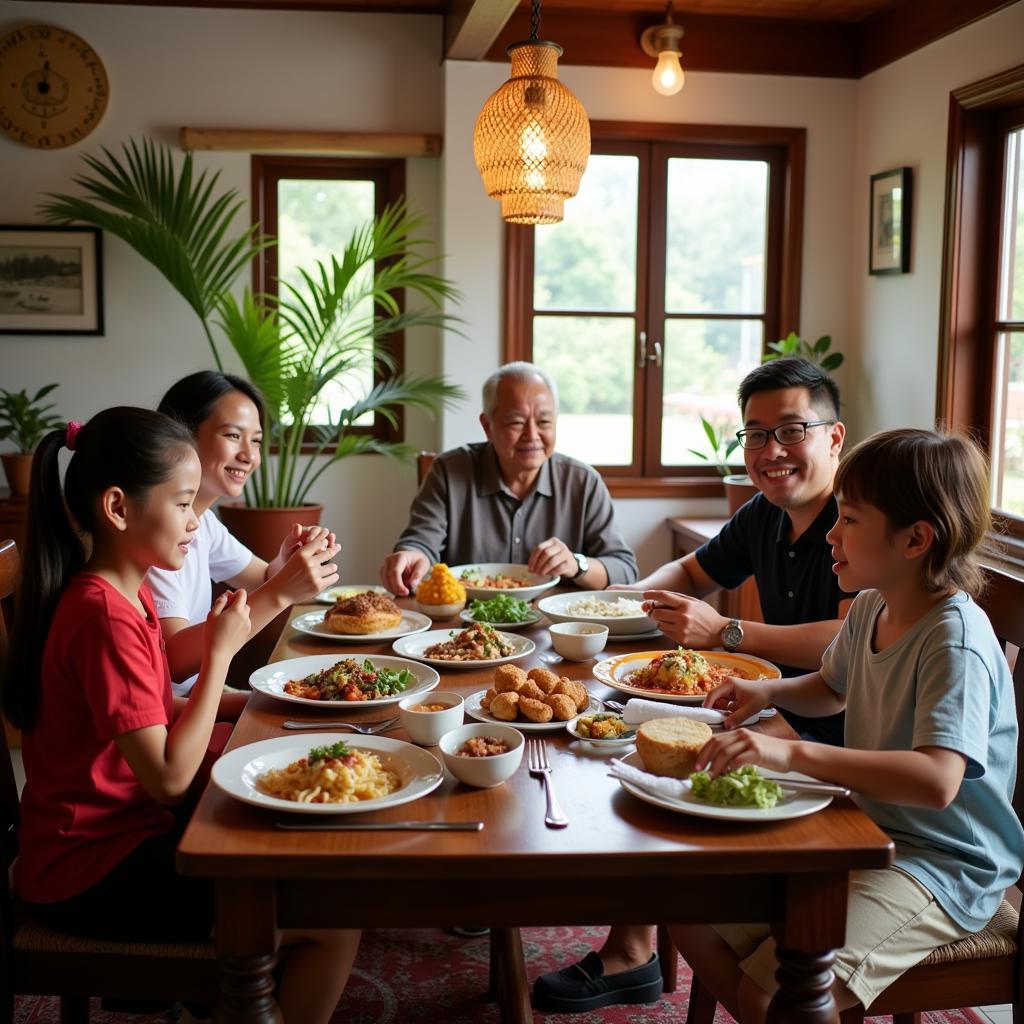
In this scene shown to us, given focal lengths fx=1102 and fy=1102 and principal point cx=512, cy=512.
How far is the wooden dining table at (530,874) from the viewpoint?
122cm

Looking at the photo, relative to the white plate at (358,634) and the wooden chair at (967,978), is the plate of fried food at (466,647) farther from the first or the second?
the wooden chair at (967,978)

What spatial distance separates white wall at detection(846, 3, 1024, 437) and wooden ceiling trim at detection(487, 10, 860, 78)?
8.4 inches

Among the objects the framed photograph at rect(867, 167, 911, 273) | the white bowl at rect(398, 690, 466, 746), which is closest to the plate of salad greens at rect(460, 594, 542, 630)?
the white bowl at rect(398, 690, 466, 746)

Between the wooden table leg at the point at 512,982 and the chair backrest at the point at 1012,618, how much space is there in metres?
0.89

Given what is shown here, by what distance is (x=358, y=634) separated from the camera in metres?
2.18

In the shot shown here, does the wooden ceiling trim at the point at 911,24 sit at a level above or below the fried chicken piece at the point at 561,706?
above

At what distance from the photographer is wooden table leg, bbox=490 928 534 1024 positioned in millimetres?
1937

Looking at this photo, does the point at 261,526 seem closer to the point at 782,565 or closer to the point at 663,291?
the point at 663,291

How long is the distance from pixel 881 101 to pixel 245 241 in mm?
2692

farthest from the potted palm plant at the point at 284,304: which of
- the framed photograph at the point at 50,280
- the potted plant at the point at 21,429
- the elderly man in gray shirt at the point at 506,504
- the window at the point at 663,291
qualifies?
the elderly man in gray shirt at the point at 506,504

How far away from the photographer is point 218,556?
8.59 ft

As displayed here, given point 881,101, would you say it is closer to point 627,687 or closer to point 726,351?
point 726,351

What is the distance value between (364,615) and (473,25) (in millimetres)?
2605

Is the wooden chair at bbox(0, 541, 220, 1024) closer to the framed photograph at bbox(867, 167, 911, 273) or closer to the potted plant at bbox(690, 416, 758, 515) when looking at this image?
the potted plant at bbox(690, 416, 758, 515)
